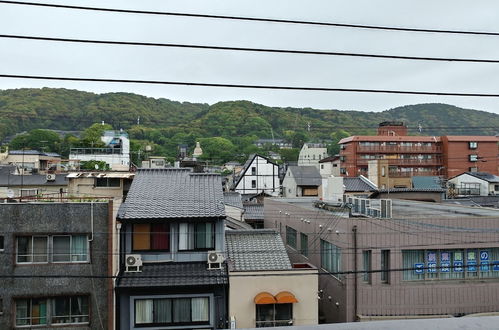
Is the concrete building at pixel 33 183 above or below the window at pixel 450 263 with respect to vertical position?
above

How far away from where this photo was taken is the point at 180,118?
7044cm

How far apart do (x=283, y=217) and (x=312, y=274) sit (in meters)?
8.30

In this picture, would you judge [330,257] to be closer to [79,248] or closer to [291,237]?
[291,237]

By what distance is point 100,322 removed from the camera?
11516mm

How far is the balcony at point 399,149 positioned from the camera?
55.0 m

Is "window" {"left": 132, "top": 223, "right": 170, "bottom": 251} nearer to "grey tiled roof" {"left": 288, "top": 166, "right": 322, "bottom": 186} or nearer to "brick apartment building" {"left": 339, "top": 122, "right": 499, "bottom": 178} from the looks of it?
"grey tiled roof" {"left": 288, "top": 166, "right": 322, "bottom": 186}

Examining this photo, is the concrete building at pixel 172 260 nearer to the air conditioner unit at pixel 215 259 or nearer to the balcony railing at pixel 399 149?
the air conditioner unit at pixel 215 259

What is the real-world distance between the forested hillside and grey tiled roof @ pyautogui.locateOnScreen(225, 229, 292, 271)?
25.2m

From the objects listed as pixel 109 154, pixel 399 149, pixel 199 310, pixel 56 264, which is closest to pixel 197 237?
pixel 199 310

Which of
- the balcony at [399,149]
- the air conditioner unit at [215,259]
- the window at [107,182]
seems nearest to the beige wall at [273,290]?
the air conditioner unit at [215,259]

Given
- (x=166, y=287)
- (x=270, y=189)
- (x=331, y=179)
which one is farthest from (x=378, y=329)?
(x=270, y=189)

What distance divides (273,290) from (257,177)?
118 ft

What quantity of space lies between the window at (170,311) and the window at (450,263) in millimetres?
6107

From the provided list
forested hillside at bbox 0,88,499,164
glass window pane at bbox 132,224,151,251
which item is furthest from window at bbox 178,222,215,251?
forested hillside at bbox 0,88,499,164
